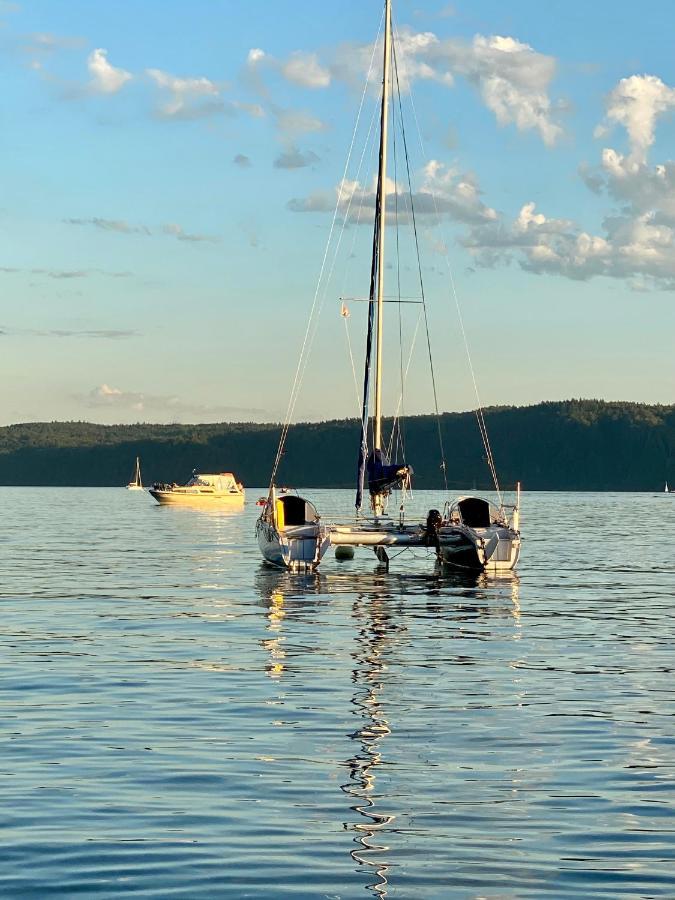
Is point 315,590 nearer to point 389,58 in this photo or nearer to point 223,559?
point 223,559

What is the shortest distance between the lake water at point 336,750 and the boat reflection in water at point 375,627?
0.06 metres

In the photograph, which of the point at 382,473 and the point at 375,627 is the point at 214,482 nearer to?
the point at 382,473

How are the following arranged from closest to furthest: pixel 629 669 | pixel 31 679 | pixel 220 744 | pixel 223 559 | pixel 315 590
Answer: pixel 220 744
pixel 31 679
pixel 629 669
pixel 315 590
pixel 223 559

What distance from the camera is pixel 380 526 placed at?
46.8 metres

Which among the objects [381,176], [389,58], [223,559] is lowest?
[223,559]

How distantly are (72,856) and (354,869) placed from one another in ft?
7.51

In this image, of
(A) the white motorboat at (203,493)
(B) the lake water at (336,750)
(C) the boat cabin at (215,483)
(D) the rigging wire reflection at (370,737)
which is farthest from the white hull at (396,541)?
(C) the boat cabin at (215,483)

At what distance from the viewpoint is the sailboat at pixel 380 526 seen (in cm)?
4416

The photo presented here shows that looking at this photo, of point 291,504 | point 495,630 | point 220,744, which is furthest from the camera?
point 291,504

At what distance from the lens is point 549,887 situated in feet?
34.1

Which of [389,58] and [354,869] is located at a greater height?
[389,58]

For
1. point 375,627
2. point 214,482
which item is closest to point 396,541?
point 375,627

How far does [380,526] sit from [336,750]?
31.3 metres

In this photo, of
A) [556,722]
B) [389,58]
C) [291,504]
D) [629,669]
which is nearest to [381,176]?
[389,58]
